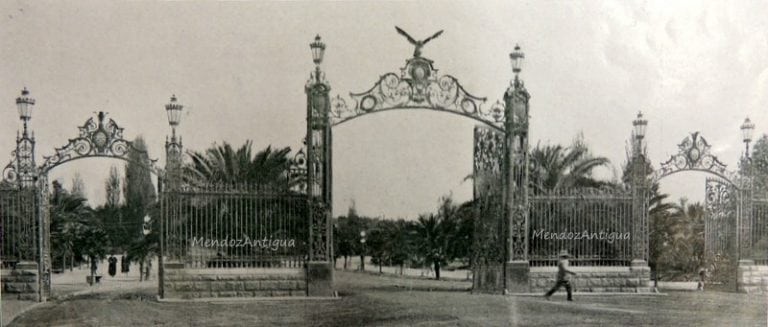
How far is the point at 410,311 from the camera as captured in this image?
14.1m

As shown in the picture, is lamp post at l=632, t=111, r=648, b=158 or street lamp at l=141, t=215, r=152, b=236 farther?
street lamp at l=141, t=215, r=152, b=236

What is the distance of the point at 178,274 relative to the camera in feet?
49.5

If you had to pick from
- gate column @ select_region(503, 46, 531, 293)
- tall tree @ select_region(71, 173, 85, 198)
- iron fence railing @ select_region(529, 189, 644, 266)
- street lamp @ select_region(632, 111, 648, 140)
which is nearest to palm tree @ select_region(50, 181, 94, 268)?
tall tree @ select_region(71, 173, 85, 198)

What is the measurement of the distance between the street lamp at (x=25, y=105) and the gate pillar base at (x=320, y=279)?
556 cm

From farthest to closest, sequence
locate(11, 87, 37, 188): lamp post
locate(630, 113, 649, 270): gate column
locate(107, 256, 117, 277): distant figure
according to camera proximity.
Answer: locate(107, 256, 117, 277): distant figure < locate(630, 113, 649, 270): gate column < locate(11, 87, 37, 188): lamp post

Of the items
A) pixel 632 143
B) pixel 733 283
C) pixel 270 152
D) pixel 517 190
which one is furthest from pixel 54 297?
pixel 733 283

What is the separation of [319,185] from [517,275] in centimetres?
428

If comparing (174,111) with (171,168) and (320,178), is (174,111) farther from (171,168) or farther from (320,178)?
(320,178)

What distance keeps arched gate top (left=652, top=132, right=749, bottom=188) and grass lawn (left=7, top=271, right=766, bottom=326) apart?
2.68 meters

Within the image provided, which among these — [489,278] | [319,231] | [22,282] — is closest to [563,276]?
[489,278]

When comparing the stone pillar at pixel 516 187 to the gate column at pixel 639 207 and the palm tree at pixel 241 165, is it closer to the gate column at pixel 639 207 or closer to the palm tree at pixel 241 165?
the gate column at pixel 639 207

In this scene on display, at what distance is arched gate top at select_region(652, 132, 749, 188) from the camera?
1723 cm

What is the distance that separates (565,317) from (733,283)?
6.89 metres

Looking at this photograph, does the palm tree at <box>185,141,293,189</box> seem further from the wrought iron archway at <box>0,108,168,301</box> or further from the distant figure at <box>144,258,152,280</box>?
the distant figure at <box>144,258,152,280</box>
